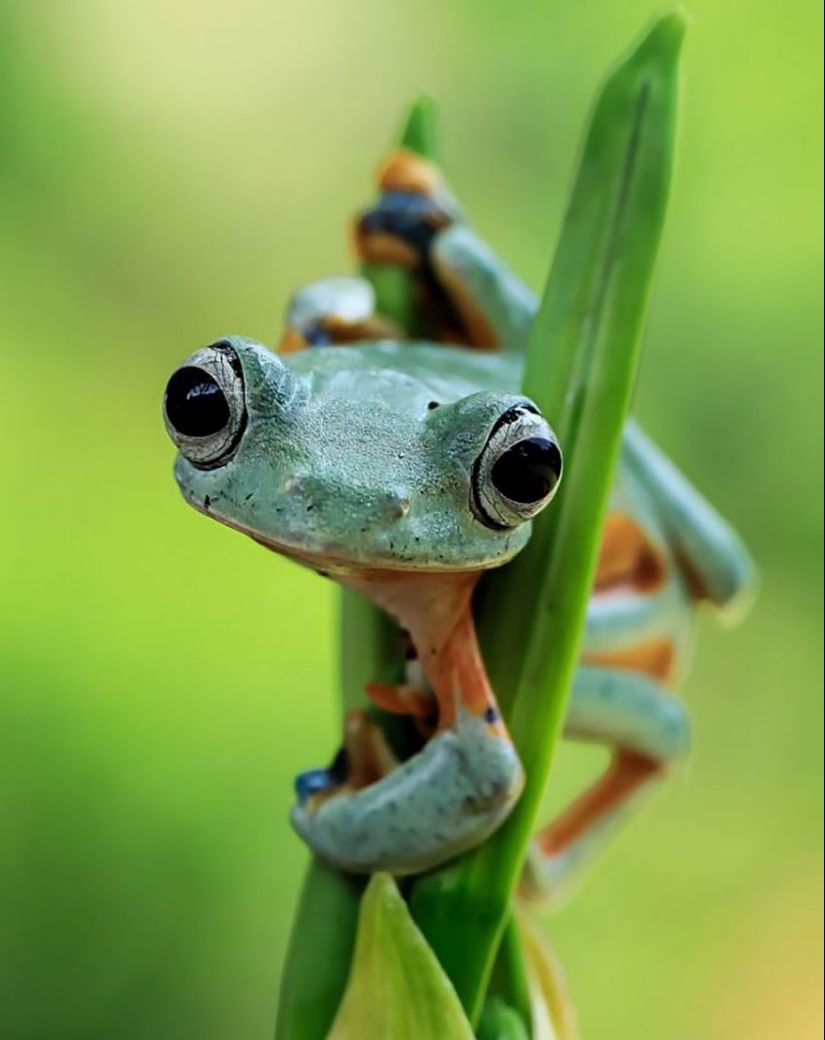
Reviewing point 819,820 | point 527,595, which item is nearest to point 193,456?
point 527,595

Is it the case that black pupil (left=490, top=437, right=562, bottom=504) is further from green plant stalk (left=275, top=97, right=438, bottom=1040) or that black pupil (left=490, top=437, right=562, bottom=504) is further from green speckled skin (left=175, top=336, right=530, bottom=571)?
green plant stalk (left=275, top=97, right=438, bottom=1040)

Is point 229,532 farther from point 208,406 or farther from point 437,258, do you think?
point 208,406

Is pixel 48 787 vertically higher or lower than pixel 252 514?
lower

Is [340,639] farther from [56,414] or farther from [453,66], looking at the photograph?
[453,66]

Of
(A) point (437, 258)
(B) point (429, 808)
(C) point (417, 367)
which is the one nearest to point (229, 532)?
(A) point (437, 258)

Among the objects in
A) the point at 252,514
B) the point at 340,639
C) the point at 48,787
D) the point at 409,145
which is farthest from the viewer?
the point at 48,787

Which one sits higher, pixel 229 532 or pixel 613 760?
pixel 229 532
